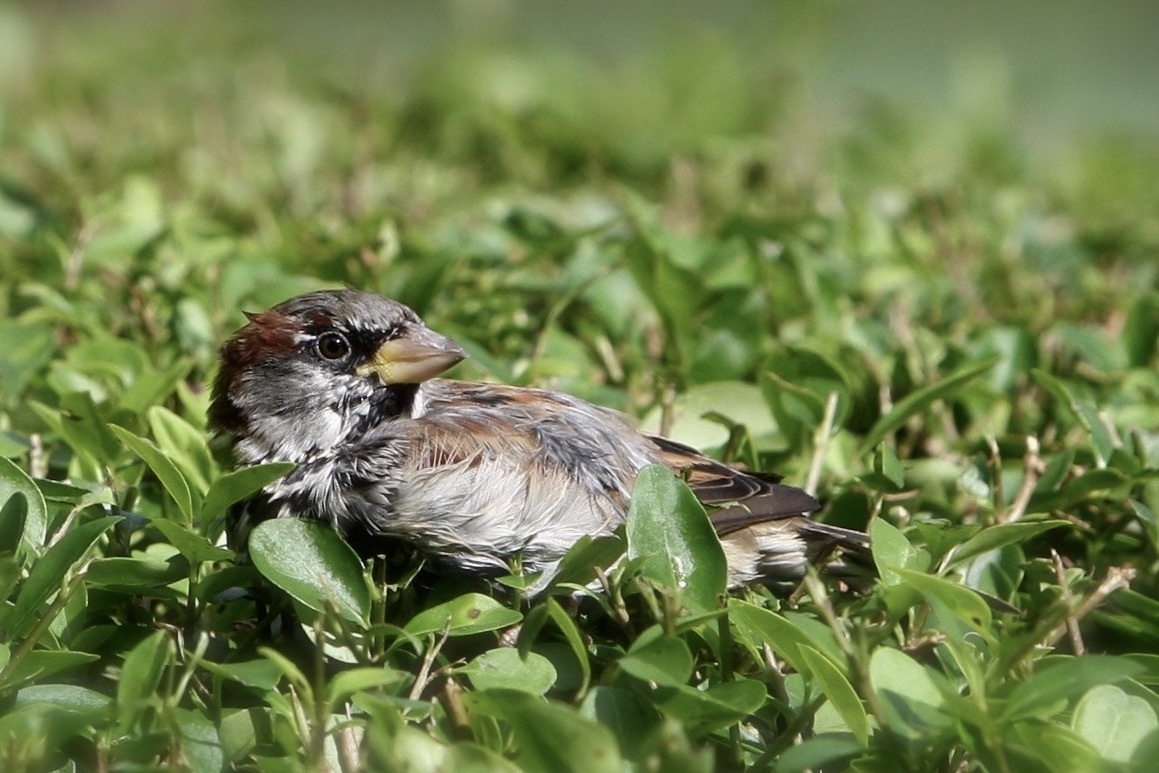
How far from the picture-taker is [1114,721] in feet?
5.98

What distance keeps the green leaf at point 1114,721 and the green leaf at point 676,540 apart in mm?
520

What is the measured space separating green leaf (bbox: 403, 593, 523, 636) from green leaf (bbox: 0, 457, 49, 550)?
1.93 ft

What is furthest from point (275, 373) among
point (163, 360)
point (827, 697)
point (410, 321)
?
point (827, 697)

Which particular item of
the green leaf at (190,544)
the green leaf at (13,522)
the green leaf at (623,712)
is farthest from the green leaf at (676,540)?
the green leaf at (13,522)

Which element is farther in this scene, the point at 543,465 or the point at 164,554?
the point at 543,465

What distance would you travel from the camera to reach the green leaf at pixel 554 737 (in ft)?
5.22

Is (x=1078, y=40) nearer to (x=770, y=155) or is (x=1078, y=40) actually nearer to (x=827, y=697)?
(x=770, y=155)

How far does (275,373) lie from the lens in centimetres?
274

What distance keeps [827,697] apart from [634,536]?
1.26ft

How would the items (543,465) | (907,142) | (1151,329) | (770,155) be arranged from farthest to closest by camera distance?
(907,142), (770,155), (1151,329), (543,465)

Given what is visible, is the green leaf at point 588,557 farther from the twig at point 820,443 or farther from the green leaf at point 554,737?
the twig at point 820,443

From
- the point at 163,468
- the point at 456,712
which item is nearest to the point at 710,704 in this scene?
the point at 456,712

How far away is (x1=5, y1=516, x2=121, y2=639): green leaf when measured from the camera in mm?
1950

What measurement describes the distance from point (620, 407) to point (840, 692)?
4.18ft
